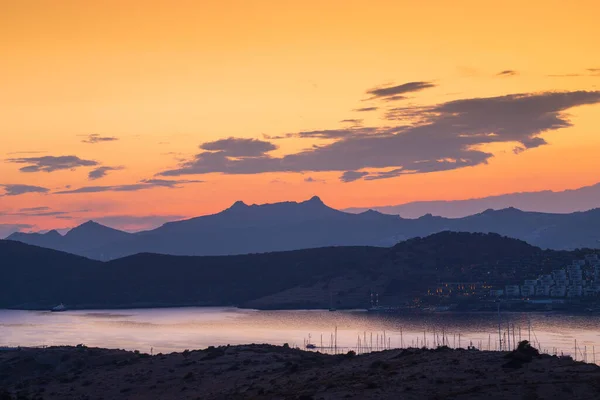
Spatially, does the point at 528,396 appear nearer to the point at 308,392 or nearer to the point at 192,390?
the point at 308,392

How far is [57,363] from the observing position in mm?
111625

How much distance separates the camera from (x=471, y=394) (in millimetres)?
49844

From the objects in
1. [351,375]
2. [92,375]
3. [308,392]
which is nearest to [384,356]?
[351,375]

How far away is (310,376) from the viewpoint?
217 ft

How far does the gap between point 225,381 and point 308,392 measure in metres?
19.2

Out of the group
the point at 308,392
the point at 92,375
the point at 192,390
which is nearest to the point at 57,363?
the point at 92,375

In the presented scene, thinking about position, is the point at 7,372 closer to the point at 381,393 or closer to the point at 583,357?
the point at 381,393

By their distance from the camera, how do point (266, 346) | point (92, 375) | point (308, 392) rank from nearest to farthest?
point (308, 392) → point (92, 375) → point (266, 346)

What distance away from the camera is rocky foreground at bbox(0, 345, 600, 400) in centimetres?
5128

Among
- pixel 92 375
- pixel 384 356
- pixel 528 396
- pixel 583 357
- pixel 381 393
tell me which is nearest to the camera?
pixel 528 396

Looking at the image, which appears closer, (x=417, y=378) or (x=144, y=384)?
(x=417, y=378)

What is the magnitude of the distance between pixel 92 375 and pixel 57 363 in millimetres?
24875

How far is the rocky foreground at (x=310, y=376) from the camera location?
2019 inches

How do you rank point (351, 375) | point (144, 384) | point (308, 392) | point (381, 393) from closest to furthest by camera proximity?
point (381, 393) < point (308, 392) < point (351, 375) < point (144, 384)
